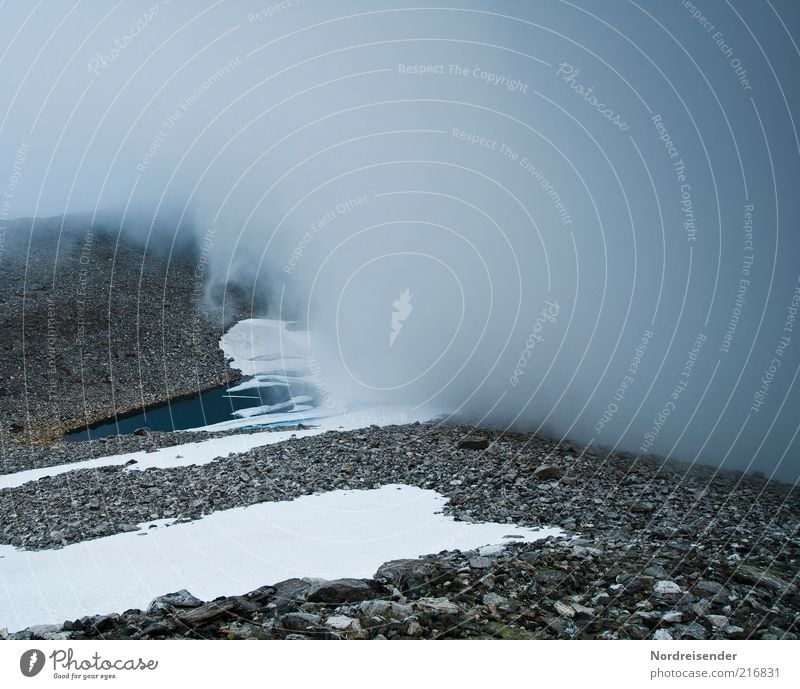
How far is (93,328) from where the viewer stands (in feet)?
230

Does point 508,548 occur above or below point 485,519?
above

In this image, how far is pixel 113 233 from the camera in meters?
101

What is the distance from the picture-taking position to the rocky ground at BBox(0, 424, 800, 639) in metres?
8.44

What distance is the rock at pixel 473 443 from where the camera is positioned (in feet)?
80.6

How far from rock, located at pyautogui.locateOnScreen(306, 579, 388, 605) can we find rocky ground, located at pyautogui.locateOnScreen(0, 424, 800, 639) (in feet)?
0.08

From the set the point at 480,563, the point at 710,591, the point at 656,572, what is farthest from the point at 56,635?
the point at 710,591

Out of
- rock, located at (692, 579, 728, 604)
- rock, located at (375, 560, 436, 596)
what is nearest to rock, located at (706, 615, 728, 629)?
rock, located at (692, 579, 728, 604)

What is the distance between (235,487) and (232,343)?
59270 mm

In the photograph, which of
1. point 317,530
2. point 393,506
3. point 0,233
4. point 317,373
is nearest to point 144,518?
point 317,530

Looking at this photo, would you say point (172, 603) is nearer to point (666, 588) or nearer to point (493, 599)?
point (493, 599)
